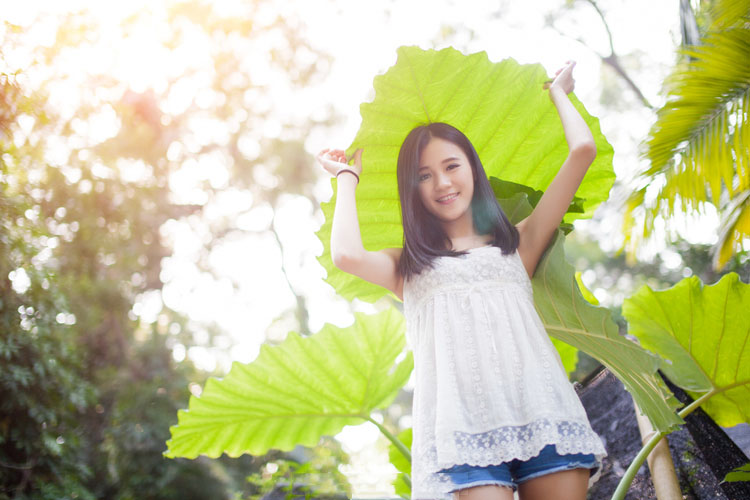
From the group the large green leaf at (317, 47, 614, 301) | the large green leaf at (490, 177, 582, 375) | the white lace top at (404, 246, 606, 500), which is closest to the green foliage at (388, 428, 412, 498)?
the large green leaf at (317, 47, 614, 301)

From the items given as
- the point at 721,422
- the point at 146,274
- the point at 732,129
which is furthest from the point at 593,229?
the point at 721,422

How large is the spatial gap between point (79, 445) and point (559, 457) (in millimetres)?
3664

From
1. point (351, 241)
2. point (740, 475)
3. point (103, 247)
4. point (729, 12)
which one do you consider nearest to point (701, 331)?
point (740, 475)

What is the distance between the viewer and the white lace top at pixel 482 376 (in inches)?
44.1

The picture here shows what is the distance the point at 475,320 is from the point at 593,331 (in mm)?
319

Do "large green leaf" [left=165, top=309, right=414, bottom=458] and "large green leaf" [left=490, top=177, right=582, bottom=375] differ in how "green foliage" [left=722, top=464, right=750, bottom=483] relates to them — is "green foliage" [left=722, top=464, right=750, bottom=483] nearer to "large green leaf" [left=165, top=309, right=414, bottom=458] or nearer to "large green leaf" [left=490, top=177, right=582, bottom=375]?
"large green leaf" [left=490, top=177, right=582, bottom=375]

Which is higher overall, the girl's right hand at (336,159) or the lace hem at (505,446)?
the girl's right hand at (336,159)

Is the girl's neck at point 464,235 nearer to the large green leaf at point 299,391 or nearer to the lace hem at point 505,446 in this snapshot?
the lace hem at point 505,446

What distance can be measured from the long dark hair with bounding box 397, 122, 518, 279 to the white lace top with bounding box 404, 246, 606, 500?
3 cm

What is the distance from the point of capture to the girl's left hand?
1472mm

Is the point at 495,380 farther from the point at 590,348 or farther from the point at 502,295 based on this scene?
the point at 590,348

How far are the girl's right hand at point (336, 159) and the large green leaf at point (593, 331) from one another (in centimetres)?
54

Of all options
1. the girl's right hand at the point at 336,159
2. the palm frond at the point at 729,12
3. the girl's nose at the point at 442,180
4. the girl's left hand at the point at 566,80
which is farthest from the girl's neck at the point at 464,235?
the palm frond at the point at 729,12

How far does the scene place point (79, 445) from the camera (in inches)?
150
